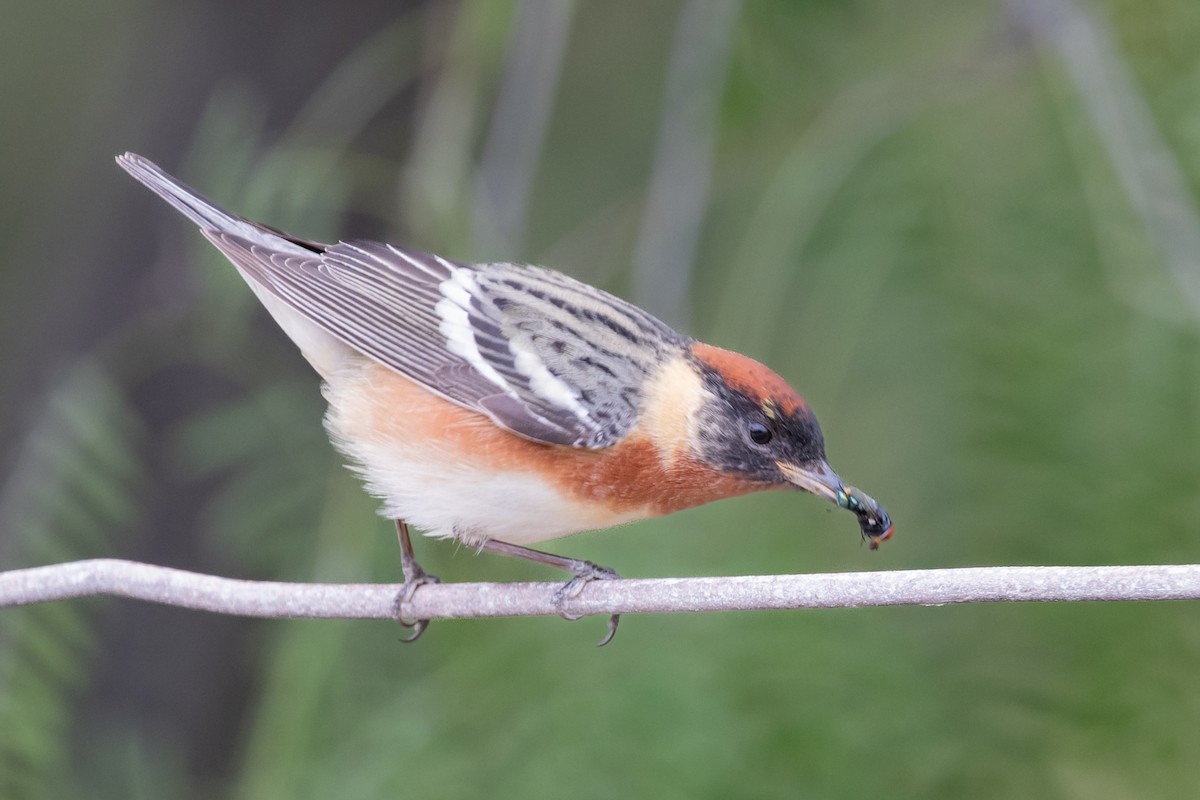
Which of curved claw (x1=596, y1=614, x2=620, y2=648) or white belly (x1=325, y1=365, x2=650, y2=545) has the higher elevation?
white belly (x1=325, y1=365, x2=650, y2=545)

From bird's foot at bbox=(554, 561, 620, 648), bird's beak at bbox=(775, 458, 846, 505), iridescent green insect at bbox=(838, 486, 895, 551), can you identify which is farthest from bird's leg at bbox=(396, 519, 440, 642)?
iridescent green insect at bbox=(838, 486, 895, 551)

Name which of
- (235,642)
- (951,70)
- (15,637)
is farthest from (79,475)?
(951,70)

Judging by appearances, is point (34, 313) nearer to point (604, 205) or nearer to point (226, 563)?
point (226, 563)

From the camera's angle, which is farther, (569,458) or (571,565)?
(571,565)

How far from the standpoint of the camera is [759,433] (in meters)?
3.09

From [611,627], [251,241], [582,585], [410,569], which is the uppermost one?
[251,241]

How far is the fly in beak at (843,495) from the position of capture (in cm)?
296

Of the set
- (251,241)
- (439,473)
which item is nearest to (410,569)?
(439,473)

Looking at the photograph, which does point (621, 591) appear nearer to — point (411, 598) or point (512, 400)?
point (411, 598)

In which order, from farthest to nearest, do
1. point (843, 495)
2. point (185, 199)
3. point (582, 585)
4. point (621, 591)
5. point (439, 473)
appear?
point (185, 199) → point (439, 473) → point (843, 495) → point (582, 585) → point (621, 591)

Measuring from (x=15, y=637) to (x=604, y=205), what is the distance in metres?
2.91

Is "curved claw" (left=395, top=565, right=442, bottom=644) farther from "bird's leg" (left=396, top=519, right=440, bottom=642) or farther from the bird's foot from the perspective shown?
the bird's foot

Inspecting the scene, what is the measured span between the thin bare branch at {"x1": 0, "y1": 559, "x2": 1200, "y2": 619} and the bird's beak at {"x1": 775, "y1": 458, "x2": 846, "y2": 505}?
1.85 feet

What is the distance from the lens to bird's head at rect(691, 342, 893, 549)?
3.05 metres
